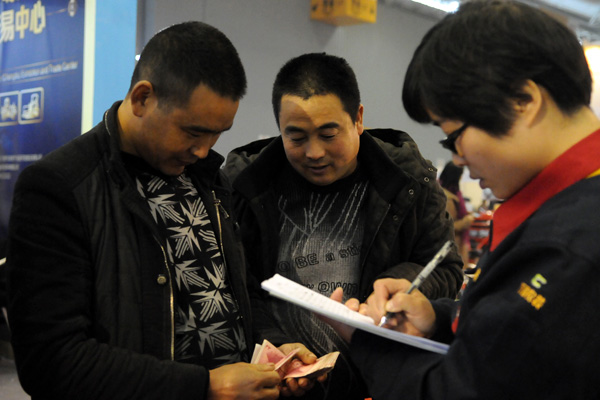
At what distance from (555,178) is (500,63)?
0.23 meters

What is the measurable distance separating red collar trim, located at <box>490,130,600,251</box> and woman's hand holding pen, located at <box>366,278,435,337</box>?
12.0 inches

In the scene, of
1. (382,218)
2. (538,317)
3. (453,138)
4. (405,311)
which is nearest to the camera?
(538,317)

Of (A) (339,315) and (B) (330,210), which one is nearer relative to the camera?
(A) (339,315)

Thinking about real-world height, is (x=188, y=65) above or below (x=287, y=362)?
above

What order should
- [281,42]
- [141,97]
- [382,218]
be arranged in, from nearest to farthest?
1. [141,97]
2. [382,218]
3. [281,42]

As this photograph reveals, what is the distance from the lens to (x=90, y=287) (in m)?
1.47

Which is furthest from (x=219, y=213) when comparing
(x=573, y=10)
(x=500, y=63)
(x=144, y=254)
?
(x=573, y=10)

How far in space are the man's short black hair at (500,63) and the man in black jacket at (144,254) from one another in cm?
71

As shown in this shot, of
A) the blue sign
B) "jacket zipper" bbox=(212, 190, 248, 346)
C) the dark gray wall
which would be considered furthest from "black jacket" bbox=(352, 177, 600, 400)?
the dark gray wall

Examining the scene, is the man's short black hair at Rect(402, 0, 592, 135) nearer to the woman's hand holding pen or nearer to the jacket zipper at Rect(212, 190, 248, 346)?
the woman's hand holding pen

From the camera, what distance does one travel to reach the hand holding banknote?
1738mm

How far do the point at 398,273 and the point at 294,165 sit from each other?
527 millimetres

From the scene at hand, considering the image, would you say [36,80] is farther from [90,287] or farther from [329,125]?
[90,287]

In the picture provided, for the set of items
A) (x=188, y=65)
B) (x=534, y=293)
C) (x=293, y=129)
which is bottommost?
(x=293, y=129)
